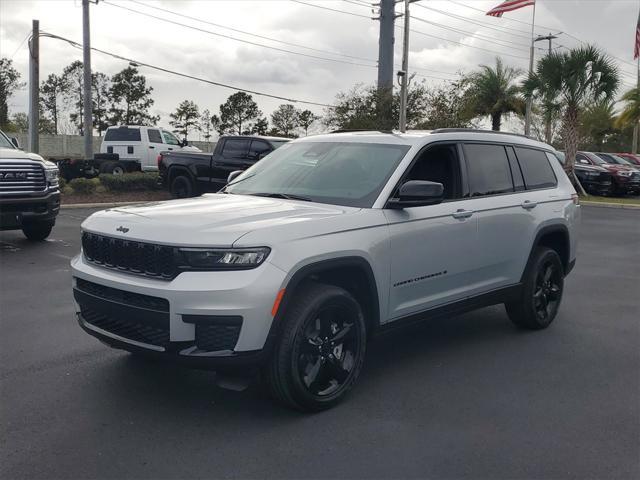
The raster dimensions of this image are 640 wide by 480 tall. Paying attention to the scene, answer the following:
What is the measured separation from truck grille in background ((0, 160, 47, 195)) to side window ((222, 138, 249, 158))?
7017 mm

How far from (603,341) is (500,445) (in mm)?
2797

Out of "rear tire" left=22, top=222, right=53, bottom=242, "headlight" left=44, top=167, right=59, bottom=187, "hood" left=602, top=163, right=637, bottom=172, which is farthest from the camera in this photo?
"hood" left=602, top=163, right=637, bottom=172

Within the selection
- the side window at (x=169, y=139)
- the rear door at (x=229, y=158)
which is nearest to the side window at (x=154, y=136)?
the side window at (x=169, y=139)

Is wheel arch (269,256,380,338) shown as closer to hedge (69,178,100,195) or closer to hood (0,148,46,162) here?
hood (0,148,46,162)

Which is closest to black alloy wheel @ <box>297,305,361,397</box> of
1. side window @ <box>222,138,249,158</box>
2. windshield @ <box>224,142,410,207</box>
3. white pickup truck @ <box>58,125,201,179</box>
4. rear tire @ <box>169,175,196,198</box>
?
windshield @ <box>224,142,410,207</box>

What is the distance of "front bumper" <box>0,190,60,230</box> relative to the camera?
32.7 ft

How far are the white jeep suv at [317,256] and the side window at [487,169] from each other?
16 mm

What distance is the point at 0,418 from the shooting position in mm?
4184

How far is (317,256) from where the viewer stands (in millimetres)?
4203

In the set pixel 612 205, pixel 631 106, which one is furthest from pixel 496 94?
pixel 612 205

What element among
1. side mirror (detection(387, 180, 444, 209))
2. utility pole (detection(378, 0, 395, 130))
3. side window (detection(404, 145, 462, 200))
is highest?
utility pole (detection(378, 0, 395, 130))

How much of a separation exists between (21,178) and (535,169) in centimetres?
735

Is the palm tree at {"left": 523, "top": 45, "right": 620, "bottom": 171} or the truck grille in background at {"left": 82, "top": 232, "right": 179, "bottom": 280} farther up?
the palm tree at {"left": 523, "top": 45, "right": 620, "bottom": 171}

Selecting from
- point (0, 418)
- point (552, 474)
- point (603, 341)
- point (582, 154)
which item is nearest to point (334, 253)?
point (552, 474)
